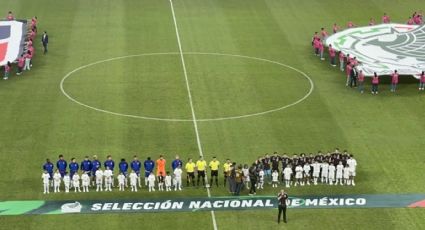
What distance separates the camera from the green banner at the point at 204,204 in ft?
138

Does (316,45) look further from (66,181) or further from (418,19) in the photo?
(66,181)

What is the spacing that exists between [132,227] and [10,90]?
20053 millimetres

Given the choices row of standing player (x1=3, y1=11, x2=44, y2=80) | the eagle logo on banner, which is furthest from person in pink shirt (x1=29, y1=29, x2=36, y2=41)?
the eagle logo on banner

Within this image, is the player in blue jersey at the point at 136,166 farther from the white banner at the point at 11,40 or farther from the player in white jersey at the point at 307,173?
the white banner at the point at 11,40

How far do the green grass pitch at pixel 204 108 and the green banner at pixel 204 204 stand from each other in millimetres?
572

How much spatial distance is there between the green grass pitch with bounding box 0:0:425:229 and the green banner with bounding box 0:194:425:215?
0.57 meters

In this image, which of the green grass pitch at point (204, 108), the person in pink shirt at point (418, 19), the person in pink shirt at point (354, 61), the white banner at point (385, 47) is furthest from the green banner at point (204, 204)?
the person in pink shirt at point (418, 19)

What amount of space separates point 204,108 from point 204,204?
12823mm

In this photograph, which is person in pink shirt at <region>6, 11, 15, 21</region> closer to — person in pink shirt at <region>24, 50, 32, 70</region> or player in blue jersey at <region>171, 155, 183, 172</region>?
person in pink shirt at <region>24, 50, 32, 70</region>

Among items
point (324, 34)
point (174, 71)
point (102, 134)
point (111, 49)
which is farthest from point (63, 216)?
point (324, 34)

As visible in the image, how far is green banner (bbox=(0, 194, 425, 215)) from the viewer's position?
42031 millimetres

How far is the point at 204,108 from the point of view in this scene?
54.8 metres

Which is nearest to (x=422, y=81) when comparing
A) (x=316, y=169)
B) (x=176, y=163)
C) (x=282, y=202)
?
(x=316, y=169)

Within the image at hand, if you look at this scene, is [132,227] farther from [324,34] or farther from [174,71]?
[324,34]
